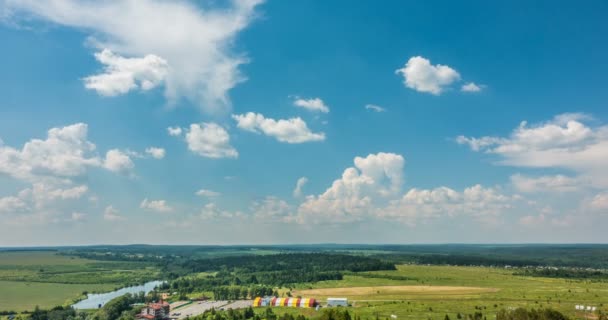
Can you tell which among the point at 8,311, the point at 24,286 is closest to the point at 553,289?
the point at 8,311

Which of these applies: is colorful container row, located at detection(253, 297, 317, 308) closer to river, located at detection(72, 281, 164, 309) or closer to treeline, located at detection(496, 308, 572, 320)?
river, located at detection(72, 281, 164, 309)

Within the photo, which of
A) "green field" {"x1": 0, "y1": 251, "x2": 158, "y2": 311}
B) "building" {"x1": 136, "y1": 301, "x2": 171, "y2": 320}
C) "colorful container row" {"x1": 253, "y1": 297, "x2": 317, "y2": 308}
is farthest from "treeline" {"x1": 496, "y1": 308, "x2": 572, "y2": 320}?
"green field" {"x1": 0, "y1": 251, "x2": 158, "y2": 311}

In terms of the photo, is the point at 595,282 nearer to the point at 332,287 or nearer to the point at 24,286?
the point at 332,287

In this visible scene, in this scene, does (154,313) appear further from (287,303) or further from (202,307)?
(287,303)

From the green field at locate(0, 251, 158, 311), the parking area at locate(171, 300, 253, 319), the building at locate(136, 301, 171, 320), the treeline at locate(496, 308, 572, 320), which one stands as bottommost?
the green field at locate(0, 251, 158, 311)

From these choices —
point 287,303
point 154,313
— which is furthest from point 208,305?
point 287,303

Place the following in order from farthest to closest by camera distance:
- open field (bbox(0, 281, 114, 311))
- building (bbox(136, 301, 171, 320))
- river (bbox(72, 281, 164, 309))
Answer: river (bbox(72, 281, 164, 309)) < open field (bbox(0, 281, 114, 311)) < building (bbox(136, 301, 171, 320))
